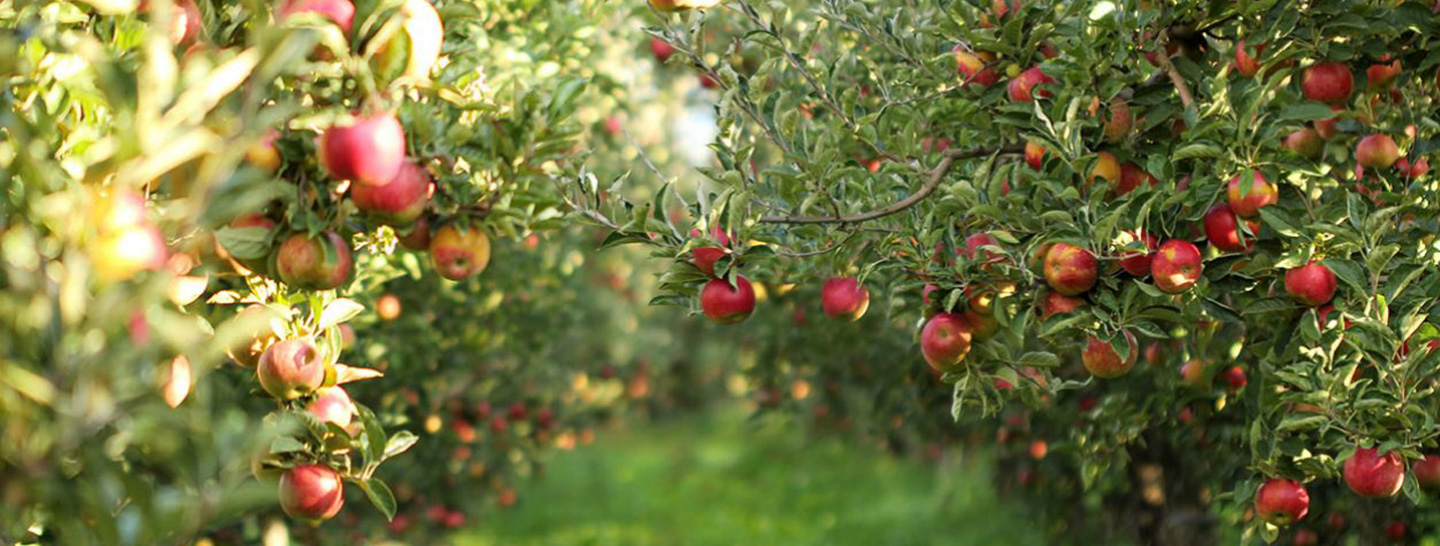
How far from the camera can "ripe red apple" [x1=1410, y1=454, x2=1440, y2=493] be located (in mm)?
3070

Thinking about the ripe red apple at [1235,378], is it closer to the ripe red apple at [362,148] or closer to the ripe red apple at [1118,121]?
the ripe red apple at [1118,121]

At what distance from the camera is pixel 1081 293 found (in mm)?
2654

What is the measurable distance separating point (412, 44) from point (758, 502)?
8.48 m

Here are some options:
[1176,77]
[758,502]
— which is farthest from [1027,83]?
[758,502]

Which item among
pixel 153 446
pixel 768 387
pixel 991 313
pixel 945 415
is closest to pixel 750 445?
pixel 768 387

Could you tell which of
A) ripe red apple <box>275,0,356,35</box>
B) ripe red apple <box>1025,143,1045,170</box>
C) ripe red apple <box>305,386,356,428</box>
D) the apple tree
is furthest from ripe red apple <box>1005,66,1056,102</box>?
ripe red apple <box>305,386,356,428</box>

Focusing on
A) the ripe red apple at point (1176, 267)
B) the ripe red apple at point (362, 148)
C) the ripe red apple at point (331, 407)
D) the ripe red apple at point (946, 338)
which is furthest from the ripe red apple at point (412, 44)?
the ripe red apple at point (1176, 267)

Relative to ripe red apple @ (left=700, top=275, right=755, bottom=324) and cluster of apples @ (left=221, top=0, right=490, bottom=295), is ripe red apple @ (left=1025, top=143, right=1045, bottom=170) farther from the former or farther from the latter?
cluster of apples @ (left=221, top=0, right=490, bottom=295)

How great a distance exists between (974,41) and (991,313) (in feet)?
2.01

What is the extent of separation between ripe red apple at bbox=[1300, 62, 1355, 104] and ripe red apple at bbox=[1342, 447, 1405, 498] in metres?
0.80

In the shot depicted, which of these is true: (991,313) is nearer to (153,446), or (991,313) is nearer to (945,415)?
(153,446)

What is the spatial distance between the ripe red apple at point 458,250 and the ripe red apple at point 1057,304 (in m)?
1.18

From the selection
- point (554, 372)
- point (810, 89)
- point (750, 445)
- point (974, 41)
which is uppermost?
point (974, 41)

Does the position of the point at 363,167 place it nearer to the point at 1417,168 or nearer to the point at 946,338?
the point at 946,338
